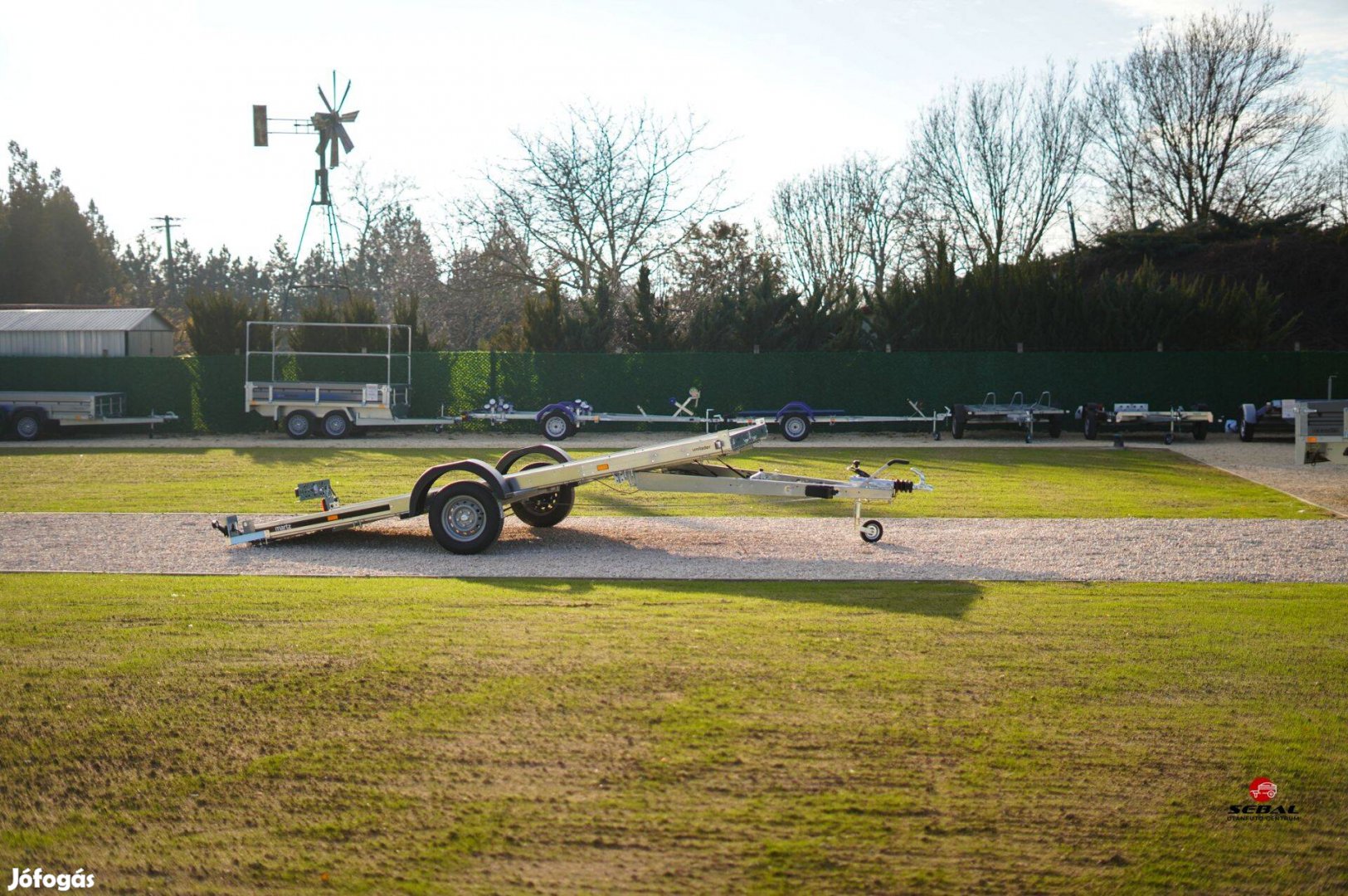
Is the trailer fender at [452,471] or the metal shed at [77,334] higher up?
the metal shed at [77,334]

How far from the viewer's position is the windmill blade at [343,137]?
47.6 meters

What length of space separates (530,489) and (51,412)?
2473 centimetres

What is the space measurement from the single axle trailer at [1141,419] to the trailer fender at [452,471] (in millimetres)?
20386

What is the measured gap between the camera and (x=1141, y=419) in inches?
1162

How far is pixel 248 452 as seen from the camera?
27.1 meters

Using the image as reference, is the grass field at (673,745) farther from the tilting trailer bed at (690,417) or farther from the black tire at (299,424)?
the black tire at (299,424)

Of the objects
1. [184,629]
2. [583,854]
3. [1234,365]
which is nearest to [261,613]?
[184,629]

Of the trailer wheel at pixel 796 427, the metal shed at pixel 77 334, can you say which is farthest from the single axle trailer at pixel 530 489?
the metal shed at pixel 77 334

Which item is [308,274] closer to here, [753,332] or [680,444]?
[753,332]

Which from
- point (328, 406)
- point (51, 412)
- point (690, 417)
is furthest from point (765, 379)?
point (51, 412)

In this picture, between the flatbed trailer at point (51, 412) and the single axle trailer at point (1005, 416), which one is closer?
the single axle trailer at point (1005, 416)

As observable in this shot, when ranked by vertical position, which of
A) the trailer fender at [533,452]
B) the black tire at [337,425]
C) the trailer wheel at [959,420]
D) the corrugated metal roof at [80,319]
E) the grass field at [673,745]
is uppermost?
the corrugated metal roof at [80,319]

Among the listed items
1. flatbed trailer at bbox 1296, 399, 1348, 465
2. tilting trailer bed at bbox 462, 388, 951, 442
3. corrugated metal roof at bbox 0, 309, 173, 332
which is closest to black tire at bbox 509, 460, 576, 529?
flatbed trailer at bbox 1296, 399, 1348, 465

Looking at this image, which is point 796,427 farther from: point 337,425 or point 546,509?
point 546,509
